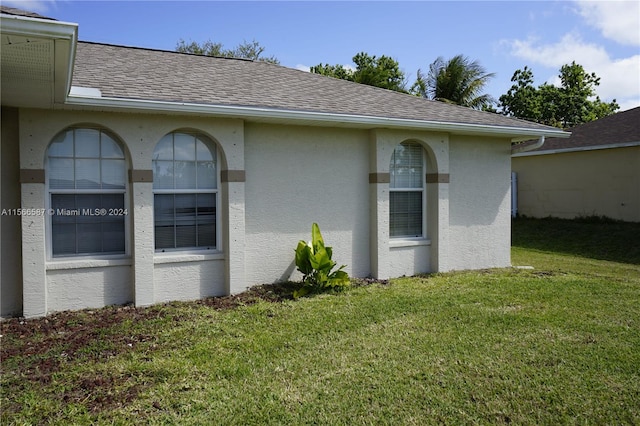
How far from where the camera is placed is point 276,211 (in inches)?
320

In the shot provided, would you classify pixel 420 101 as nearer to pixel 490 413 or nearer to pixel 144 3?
pixel 144 3

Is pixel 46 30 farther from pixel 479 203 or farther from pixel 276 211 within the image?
pixel 479 203

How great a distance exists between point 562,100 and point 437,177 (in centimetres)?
3033

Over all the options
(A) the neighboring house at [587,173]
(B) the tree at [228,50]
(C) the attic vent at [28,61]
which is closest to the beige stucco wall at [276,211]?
(C) the attic vent at [28,61]

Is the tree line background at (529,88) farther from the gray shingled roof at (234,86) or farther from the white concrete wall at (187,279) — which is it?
the white concrete wall at (187,279)

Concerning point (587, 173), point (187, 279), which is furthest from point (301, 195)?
point (587, 173)

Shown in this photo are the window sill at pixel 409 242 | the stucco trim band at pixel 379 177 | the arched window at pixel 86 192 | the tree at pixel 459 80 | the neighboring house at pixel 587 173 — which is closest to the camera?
the arched window at pixel 86 192

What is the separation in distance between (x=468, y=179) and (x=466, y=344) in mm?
5094

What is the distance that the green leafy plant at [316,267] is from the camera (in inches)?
302

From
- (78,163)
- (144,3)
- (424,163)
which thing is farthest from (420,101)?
(78,163)

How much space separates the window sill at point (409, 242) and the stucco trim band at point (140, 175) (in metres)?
4.29

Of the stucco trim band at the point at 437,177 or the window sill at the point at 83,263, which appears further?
the stucco trim band at the point at 437,177

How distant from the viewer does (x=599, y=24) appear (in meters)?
13.4

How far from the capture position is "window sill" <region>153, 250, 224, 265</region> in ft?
23.6
